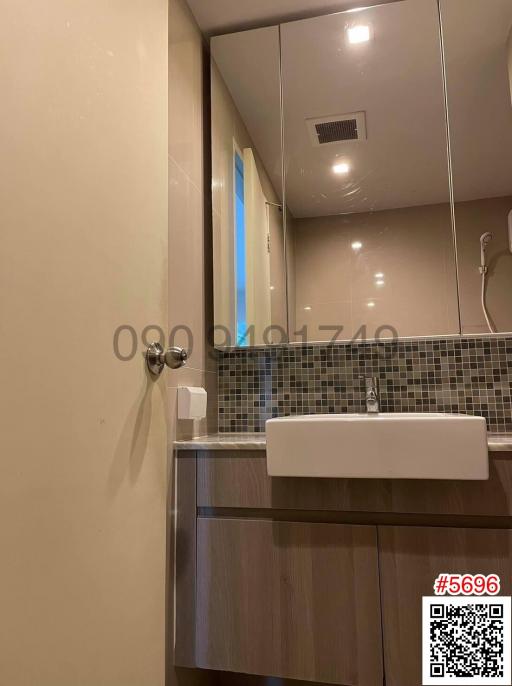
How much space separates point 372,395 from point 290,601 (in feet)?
2.10

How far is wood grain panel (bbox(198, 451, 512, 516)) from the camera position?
1.17m

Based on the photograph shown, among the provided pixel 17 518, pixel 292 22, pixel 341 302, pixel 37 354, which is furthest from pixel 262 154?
pixel 17 518

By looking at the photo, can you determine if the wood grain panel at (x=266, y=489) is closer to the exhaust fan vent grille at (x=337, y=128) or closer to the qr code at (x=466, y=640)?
the qr code at (x=466, y=640)

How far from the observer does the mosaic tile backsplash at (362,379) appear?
163 cm

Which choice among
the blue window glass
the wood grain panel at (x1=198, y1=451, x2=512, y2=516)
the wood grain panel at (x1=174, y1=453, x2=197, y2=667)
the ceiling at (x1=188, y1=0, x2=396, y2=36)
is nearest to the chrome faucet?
the wood grain panel at (x1=198, y1=451, x2=512, y2=516)

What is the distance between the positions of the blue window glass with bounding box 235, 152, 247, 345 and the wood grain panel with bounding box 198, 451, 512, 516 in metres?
0.55

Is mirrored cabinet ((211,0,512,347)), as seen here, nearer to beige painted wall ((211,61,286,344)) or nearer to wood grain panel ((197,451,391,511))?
beige painted wall ((211,61,286,344))

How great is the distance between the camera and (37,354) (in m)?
0.69

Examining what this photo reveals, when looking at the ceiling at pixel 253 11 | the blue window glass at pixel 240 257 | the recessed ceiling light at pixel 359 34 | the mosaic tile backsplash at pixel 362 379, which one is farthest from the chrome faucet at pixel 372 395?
the ceiling at pixel 253 11

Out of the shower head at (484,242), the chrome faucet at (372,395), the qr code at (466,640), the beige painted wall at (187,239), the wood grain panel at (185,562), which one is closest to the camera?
the qr code at (466,640)

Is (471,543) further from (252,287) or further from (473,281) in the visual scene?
(252,287)

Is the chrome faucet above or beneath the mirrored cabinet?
beneath

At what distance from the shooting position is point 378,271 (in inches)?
67.4

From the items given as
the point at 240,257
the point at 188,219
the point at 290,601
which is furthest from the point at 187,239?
the point at 290,601
